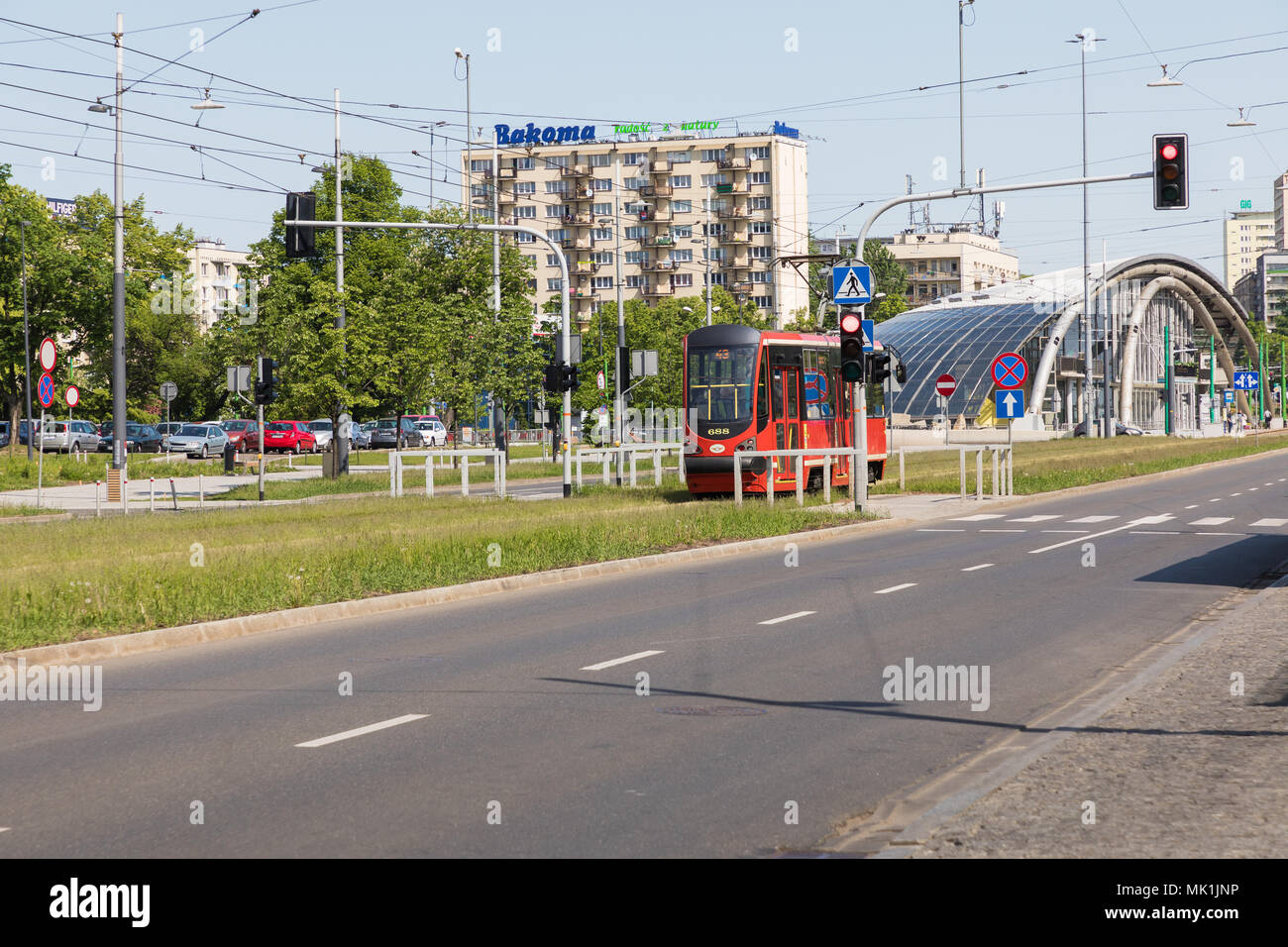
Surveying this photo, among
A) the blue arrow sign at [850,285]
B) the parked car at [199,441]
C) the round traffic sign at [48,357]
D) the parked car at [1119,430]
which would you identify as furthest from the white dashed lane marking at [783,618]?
the parked car at [1119,430]

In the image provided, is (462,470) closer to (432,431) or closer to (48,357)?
(48,357)

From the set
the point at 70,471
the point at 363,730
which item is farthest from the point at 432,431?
the point at 363,730

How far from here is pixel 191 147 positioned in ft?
133

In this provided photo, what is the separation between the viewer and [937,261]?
590 feet

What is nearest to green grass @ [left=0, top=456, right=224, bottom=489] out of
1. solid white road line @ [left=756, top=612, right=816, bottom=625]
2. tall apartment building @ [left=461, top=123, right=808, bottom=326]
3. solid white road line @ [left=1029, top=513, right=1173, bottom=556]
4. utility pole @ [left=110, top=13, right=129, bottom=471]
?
utility pole @ [left=110, top=13, right=129, bottom=471]

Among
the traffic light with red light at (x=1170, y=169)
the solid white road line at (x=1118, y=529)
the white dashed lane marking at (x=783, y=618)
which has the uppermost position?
the traffic light with red light at (x=1170, y=169)

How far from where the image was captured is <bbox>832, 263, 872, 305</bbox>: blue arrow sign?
27.8 metres

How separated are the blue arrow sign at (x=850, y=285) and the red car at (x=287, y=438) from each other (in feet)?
172

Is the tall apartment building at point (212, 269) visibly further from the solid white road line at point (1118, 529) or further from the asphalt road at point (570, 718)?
the asphalt road at point (570, 718)

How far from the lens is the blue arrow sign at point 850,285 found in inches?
1093

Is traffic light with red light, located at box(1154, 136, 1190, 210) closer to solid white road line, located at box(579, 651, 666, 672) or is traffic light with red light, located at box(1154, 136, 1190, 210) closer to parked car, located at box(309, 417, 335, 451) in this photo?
solid white road line, located at box(579, 651, 666, 672)

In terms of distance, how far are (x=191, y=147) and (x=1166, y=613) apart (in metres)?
33.0

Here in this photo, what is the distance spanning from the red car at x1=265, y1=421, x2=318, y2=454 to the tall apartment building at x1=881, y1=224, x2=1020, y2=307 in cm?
11010
